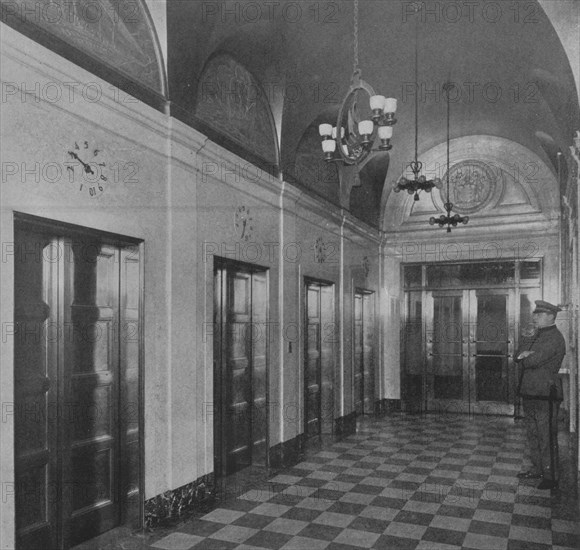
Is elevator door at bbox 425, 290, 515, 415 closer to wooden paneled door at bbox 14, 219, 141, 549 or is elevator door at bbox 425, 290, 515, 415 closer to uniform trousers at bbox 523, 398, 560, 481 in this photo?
uniform trousers at bbox 523, 398, 560, 481

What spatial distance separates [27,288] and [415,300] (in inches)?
333

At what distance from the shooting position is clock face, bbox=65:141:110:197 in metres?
4.07

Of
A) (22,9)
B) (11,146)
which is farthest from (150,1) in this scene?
(11,146)

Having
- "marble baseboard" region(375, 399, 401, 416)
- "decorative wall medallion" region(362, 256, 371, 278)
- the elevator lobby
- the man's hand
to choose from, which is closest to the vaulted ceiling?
the elevator lobby

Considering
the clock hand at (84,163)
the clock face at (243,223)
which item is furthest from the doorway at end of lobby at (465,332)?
the clock hand at (84,163)

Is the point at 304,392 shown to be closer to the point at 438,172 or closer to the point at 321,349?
the point at 321,349

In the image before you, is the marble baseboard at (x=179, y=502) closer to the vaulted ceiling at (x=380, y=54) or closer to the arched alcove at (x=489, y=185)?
A: the vaulted ceiling at (x=380, y=54)

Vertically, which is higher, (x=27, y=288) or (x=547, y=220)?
(x=547, y=220)

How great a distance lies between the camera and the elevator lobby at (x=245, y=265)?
13.0 ft

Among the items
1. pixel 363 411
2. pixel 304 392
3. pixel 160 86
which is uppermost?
pixel 160 86

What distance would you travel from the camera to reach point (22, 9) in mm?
3740

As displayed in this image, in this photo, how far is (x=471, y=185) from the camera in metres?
11.0

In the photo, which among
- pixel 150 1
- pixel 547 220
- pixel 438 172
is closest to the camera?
pixel 150 1

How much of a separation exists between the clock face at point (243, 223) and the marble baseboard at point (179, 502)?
2.42m
